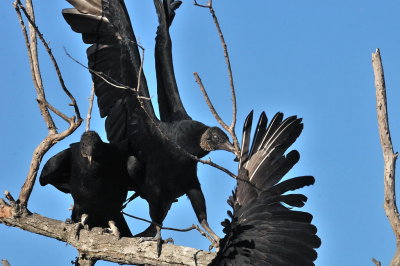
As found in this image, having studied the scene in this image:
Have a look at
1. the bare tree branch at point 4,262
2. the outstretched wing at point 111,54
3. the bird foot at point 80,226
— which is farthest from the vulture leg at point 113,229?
the bare tree branch at point 4,262

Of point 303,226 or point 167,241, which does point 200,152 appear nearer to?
point 167,241

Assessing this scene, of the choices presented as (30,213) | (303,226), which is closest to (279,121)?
(303,226)

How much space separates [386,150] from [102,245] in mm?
2240

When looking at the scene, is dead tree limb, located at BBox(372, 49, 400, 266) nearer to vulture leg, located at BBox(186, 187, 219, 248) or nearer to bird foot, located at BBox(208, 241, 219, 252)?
bird foot, located at BBox(208, 241, 219, 252)

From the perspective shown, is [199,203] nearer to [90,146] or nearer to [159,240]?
[159,240]

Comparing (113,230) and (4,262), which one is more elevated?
(113,230)

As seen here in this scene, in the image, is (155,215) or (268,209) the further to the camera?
(155,215)

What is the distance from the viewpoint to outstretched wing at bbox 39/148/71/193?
6.21m

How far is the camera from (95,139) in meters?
6.02

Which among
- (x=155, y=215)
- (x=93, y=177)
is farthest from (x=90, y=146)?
(x=155, y=215)

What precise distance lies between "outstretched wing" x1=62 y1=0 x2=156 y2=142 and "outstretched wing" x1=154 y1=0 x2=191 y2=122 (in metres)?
0.28

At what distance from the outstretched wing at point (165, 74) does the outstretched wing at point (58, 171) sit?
Result: 2.91 ft

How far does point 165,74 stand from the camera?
6.67m

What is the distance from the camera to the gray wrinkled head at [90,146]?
235 inches
